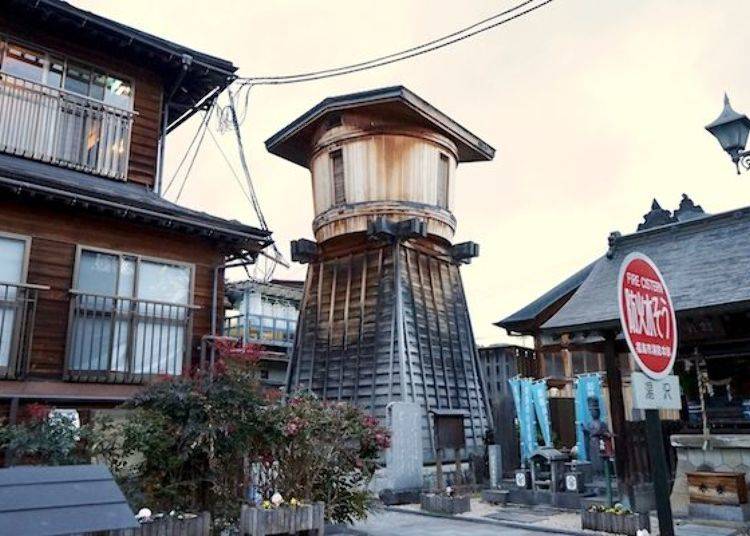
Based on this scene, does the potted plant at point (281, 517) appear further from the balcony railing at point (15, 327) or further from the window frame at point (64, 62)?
the window frame at point (64, 62)

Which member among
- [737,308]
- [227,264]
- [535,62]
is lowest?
[737,308]

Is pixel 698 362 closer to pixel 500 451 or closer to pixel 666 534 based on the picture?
pixel 500 451

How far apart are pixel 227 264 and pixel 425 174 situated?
910 centimetres

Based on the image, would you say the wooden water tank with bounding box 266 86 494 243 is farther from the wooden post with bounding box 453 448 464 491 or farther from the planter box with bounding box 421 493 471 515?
the planter box with bounding box 421 493 471 515

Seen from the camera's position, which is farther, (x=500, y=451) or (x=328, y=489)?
(x=500, y=451)

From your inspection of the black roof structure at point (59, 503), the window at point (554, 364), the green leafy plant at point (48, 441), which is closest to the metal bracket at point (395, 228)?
the window at point (554, 364)

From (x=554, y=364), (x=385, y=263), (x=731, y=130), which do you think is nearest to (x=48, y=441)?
(x=731, y=130)

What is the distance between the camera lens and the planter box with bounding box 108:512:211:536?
6.86 metres

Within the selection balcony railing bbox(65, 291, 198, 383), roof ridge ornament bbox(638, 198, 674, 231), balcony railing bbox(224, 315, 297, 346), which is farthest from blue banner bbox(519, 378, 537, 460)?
balcony railing bbox(224, 315, 297, 346)

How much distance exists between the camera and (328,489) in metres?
9.05

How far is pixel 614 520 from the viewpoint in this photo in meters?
9.72

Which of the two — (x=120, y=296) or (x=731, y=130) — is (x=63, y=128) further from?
(x=731, y=130)

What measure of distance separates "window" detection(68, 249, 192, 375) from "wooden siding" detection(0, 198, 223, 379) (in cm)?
18

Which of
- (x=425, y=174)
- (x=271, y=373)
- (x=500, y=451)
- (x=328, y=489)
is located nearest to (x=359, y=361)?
(x=500, y=451)
